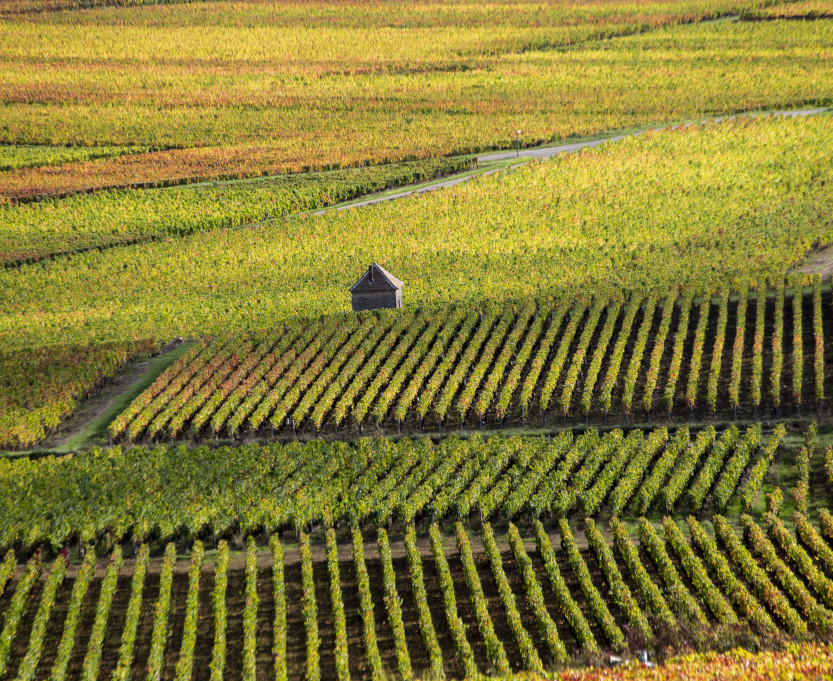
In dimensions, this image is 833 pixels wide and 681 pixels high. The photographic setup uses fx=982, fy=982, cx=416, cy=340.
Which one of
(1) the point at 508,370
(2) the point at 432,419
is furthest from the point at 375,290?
(2) the point at 432,419

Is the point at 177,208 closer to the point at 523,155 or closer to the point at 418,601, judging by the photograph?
the point at 523,155

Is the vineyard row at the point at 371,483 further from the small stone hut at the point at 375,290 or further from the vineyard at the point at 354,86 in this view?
the vineyard at the point at 354,86

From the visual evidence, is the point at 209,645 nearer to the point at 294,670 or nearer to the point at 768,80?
the point at 294,670

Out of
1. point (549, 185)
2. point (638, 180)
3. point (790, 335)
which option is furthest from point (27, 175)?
point (790, 335)

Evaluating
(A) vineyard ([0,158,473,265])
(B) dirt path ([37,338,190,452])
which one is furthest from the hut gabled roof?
(A) vineyard ([0,158,473,265])

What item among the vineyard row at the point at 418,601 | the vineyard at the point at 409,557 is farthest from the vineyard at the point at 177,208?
the vineyard row at the point at 418,601
